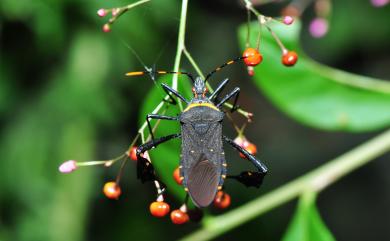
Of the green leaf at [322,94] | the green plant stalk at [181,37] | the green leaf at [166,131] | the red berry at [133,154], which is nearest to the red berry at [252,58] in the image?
the green plant stalk at [181,37]

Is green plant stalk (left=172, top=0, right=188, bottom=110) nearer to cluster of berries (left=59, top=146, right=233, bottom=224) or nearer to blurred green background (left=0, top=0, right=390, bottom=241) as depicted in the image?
cluster of berries (left=59, top=146, right=233, bottom=224)

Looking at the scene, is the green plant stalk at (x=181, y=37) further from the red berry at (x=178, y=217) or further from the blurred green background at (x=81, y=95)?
the blurred green background at (x=81, y=95)

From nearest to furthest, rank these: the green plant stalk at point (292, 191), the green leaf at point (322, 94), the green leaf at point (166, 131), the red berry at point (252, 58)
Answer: the red berry at point (252, 58) < the green leaf at point (166, 131) < the green plant stalk at point (292, 191) < the green leaf at point (322, 94)

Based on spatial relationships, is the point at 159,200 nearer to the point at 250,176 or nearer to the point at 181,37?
the point at 250,176

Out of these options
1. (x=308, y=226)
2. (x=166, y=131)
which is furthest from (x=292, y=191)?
(x=166, y=131)

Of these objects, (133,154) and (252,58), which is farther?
(133,154)
